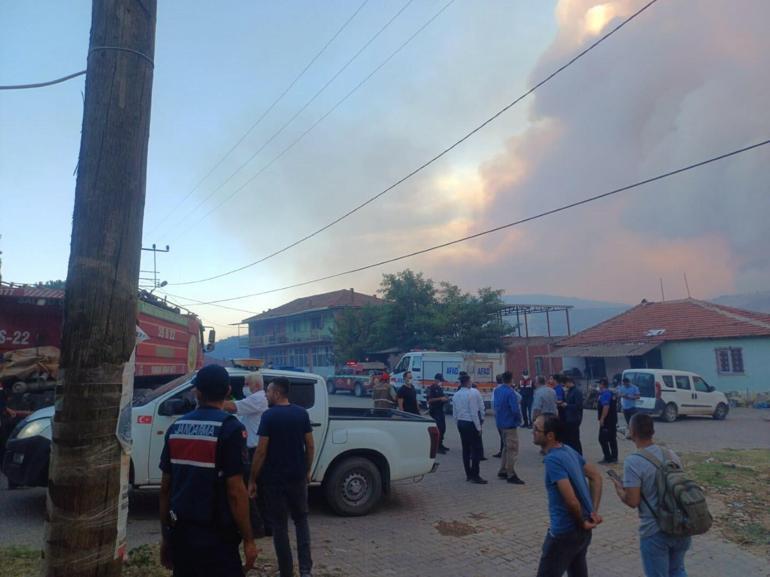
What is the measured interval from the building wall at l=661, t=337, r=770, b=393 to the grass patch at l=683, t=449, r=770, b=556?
15.3m

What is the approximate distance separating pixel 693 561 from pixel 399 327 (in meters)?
31.6

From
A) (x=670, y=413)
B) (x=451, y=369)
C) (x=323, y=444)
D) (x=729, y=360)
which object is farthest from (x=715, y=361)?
(x=323, y=444)

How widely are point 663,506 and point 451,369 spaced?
1958cm

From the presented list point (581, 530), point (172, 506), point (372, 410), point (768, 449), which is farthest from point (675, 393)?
point (172, 506)

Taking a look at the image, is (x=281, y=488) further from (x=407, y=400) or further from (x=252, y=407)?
(x=407, y=400)

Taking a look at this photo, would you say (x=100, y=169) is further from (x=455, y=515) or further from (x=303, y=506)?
(x=455, y=515)

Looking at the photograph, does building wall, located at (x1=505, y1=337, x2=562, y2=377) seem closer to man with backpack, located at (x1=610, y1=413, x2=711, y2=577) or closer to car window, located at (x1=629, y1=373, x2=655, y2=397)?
car window, located at (x1=629, y1=373, x2=655, y2=397)

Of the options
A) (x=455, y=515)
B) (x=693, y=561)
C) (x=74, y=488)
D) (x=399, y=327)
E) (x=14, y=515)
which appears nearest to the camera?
(x=74, y=488)

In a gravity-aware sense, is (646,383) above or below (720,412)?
above

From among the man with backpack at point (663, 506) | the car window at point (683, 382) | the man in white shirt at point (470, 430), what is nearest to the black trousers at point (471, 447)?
the man in white shirt at point (470, 430)

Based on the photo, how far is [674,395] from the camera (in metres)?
20.2

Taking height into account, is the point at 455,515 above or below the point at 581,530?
below

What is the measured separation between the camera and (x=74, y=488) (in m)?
2.76

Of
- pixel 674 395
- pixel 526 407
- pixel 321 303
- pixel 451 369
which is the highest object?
pixel 321 303
